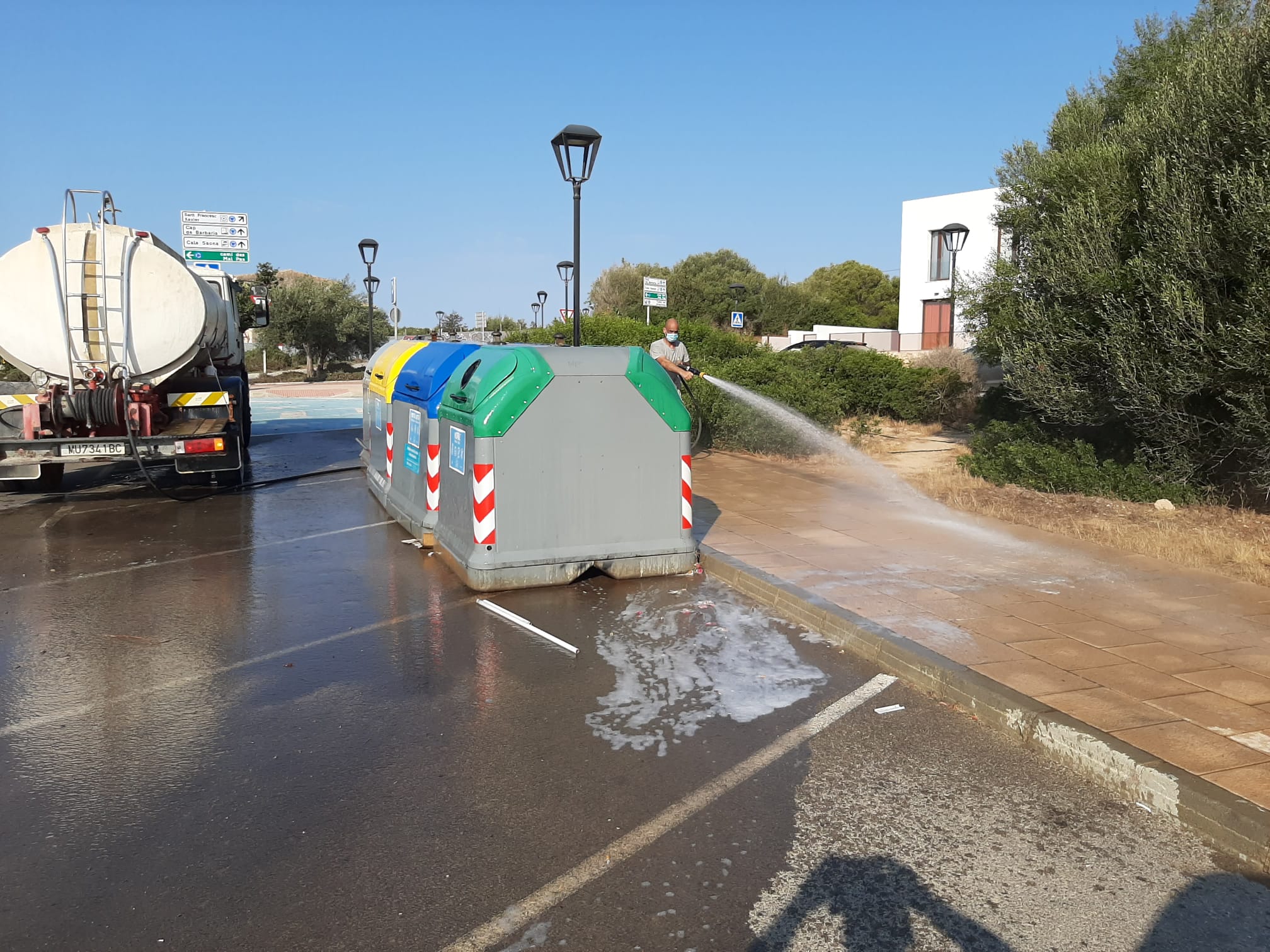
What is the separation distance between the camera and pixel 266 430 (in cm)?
2078

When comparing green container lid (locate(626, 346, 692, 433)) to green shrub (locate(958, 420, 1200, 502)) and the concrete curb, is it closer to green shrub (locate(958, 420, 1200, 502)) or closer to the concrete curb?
the concrete curb

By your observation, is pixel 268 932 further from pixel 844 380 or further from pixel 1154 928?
pixel 844 380

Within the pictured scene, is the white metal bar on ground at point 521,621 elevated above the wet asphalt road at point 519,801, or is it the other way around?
the white metal bar on ground at point 521,621

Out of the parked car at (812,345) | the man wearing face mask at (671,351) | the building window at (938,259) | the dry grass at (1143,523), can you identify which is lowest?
the dry grass at (1143,523)

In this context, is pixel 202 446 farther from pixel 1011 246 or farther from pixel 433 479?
pixel 1011 246

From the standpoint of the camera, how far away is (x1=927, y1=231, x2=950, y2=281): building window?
1692 inches

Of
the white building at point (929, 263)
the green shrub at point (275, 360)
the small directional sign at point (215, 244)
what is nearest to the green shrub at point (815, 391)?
the small directional sign at point (215, 244)

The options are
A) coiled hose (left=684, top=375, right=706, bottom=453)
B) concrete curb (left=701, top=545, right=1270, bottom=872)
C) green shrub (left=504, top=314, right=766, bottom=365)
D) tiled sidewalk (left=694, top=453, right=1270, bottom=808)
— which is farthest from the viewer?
green shrub (left=504, top=314, right=766, bottom=365)

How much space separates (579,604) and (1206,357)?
5.96m

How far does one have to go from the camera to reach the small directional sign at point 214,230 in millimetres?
25047

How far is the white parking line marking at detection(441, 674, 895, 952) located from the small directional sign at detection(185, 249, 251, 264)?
2430 centimetres

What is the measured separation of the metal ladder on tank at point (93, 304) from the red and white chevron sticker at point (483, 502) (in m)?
5.55

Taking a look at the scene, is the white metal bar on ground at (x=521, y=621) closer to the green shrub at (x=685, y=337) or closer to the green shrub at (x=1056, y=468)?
the green shrub at (x=1056, y=468)

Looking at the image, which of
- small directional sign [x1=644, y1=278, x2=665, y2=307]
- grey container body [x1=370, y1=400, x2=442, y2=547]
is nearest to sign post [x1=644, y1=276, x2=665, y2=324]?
small directional sign [x1=644, y1=278, x2=665, y2=307]
